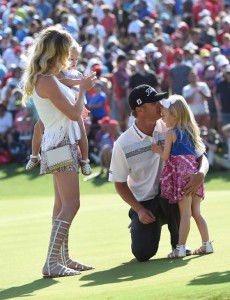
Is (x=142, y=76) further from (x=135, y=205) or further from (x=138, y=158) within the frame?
(x=135, y=205)

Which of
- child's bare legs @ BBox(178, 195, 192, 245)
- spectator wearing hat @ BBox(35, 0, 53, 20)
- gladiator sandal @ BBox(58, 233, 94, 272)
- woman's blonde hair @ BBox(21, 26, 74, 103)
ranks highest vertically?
spectator wearing hat @ BBox(35, 0, 53, 20)

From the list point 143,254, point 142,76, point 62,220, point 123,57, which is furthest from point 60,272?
point 123,57

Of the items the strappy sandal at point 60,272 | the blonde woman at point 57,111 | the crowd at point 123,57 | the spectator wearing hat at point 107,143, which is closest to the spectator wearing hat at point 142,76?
the crowd at point 123,57

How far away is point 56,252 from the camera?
28.8 ft

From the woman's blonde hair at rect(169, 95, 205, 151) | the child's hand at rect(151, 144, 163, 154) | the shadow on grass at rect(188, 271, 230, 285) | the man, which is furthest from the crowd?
the shadow on grass at rect(188, 271, 230, 285)

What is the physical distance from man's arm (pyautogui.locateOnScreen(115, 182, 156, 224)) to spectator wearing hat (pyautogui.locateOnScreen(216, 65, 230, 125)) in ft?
38.3

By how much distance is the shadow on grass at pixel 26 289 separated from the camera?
312 inches

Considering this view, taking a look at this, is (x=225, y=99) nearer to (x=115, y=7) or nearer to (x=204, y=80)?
(x=204, y=80)

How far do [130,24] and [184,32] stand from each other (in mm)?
2425

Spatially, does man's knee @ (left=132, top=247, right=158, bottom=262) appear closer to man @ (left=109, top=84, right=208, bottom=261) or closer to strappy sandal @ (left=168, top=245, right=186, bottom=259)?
man @ (left=109, top=84, right=208, bottom=261)

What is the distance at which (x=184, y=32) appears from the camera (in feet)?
85.6

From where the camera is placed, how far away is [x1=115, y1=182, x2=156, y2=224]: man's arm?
30.9 ft

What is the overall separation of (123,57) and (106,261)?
13.3 metres

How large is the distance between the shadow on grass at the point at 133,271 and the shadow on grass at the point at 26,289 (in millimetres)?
309
